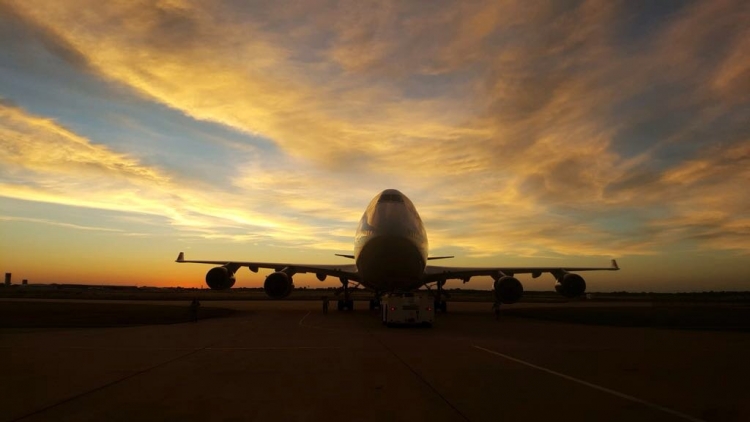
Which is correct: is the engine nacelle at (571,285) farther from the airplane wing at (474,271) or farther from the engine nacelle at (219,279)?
the engine nacelle at (219,279)

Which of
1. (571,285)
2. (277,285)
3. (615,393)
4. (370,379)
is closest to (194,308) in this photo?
(277,285)

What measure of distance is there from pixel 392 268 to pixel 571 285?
→ 43.9ft

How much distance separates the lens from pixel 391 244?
2622 cm

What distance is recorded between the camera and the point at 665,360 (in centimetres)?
1306

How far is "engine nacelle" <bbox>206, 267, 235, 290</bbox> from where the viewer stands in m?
32.8

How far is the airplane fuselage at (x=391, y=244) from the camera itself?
26422 mm

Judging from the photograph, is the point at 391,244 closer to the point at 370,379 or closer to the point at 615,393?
the point at 370,379

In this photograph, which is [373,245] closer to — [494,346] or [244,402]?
[494,346]

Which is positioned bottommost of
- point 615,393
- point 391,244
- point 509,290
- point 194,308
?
point 615,393

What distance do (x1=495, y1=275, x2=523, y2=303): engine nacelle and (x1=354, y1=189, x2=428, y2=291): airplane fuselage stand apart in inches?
246

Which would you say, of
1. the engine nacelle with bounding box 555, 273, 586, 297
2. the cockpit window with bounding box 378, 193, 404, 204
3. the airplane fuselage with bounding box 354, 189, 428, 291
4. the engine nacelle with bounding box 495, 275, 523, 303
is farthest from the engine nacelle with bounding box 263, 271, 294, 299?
the engine nacelle with bounding box 555, 273, 586, 297

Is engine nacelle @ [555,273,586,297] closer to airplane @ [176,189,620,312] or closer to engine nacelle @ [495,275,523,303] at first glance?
airplane @ [176,189,620,312]

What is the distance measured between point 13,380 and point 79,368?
1.59 metres

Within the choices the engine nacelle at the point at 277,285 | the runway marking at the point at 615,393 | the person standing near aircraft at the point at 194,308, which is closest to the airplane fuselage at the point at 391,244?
the engine nacelle at the point at 277,285
